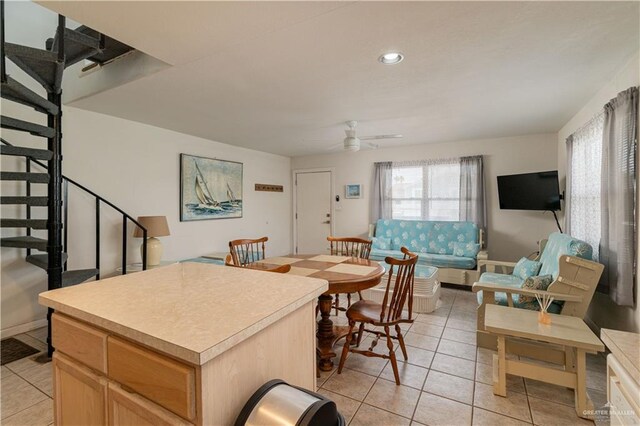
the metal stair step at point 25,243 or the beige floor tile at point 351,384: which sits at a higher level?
the metal stair step at point 25,243

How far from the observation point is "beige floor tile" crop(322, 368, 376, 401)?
79.1 inches

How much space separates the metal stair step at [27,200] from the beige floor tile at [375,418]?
293 cm

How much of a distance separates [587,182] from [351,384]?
3102mm

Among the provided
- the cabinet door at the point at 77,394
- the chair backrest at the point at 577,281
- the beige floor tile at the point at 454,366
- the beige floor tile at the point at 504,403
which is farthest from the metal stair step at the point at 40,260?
the chair backrest at the point at 577,281

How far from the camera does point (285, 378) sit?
1046 millimetres

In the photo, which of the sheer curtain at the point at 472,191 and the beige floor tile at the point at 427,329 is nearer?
the beige floor tile at the point at 427,329

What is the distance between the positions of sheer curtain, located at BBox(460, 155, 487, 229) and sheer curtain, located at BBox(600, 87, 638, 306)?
2.37 meters

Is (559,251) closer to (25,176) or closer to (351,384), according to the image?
(351,384)

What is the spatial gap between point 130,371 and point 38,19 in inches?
157

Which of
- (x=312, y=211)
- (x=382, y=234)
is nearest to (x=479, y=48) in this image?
(x=382, y=234)

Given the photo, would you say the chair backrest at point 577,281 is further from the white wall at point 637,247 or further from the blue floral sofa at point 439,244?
the blue floral sofa at point 439,244

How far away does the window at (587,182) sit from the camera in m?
2.71

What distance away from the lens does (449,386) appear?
81.7 inches

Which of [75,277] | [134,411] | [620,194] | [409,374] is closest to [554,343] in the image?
[409,374]
